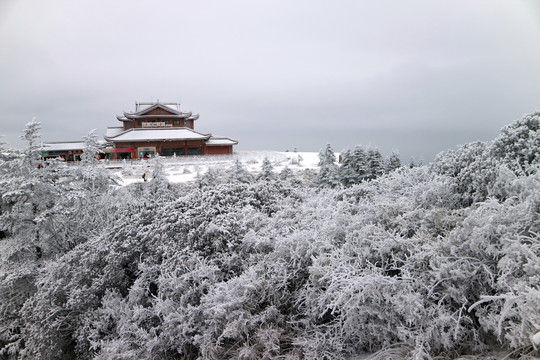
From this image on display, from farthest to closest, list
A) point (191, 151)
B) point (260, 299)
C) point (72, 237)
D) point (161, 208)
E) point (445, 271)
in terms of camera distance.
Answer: point (191, 151)
point (72, 237)
point (161, 208)
point (260, 299)
point (445, 271)

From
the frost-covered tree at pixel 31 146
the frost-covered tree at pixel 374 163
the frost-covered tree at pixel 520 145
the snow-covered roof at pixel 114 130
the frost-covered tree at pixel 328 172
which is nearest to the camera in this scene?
the frost-covered tree at pixel 520 145

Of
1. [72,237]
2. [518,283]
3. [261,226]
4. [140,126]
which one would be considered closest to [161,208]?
[261,226]

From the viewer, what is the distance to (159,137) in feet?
136

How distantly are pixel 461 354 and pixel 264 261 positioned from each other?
3.11 meters

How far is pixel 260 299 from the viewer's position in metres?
5.57

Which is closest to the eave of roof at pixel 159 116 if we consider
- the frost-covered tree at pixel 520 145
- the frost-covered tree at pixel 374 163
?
the frost-covered tree at pixel 374 163

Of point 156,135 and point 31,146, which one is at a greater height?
point 156,135

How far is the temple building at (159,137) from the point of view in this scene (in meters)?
41.6

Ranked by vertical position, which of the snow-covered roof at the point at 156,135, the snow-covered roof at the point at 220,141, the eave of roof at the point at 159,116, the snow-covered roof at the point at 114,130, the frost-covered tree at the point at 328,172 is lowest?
the frost-covered tree at the point at 328,172

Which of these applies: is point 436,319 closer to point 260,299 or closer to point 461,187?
point 260,299

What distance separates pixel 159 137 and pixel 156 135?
42.4 inches

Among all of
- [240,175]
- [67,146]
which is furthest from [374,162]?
[67,146]

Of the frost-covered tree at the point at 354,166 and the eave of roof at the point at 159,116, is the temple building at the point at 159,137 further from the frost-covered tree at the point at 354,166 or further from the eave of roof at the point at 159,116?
the frost-covered tree at the point at 354,166

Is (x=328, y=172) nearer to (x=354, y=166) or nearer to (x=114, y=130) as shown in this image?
(x=354, y=166)
